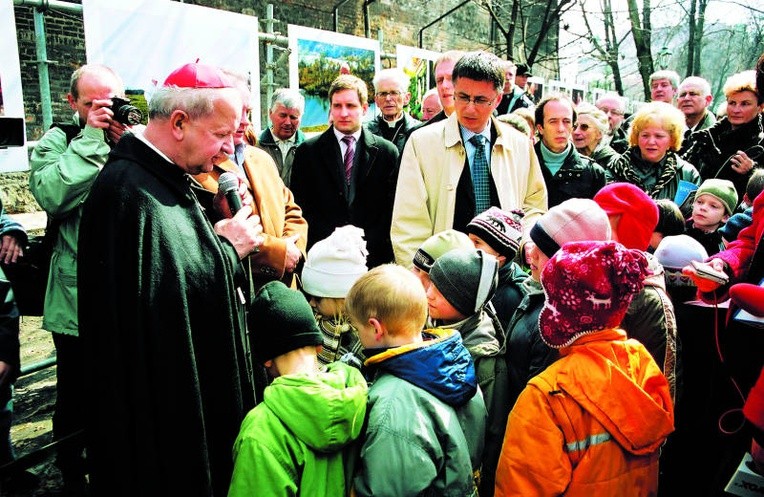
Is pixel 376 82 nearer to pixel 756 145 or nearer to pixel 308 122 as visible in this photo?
pixel 308 122

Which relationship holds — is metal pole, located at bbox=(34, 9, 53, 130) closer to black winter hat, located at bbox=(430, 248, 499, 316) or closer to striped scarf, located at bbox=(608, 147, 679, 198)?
black winter hat, located at bbox=(430, 248, 499, 316)

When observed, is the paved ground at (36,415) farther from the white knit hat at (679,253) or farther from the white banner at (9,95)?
the white knit hat at (679,253)

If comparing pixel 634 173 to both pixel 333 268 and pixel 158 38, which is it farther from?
pixel 158 38

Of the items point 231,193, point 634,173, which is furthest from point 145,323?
point 634,173

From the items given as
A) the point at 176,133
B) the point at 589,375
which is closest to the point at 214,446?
the point at 176,133

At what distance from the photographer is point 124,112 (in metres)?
2.71

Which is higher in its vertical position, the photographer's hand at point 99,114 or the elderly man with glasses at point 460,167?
the photographer's hand at point 99,114

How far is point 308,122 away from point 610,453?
18.2 feet

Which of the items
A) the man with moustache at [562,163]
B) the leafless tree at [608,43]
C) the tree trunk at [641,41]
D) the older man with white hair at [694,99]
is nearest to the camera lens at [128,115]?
the man with moustache at [562,163]

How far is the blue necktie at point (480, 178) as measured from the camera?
3.14 meters

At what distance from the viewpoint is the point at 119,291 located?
1.63 metres

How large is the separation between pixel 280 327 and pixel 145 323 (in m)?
0.43

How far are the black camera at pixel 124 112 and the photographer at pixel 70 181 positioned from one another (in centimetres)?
2

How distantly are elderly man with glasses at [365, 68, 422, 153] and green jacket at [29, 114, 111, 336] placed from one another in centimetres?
261
